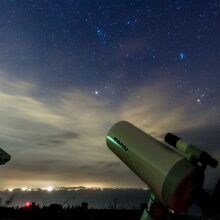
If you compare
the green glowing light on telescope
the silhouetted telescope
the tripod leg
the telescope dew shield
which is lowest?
the tripod leg

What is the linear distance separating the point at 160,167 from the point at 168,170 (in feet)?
0.38

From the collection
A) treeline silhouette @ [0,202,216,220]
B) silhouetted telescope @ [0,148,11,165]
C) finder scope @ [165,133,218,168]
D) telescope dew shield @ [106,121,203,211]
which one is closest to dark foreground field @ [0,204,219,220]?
treeline silhouette @ [0,202,216,220]

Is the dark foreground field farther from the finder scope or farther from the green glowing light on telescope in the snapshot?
the finder scope

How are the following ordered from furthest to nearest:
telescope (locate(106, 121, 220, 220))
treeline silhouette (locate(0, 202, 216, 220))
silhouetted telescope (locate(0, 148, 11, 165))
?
treeline silhouette (locate(0, 202, 216, 220)) → silhouetted telescope (locate(0, 148, 11, 165)) → telescope (locate(106, 121, 220, 220))

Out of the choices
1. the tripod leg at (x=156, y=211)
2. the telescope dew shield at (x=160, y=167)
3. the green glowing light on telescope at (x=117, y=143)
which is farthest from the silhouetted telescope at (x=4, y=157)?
the tripod leg at (x=156, y=211)

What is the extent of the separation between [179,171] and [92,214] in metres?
13.1

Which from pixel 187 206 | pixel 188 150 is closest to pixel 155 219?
pixel 187 206

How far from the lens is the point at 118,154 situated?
455cm

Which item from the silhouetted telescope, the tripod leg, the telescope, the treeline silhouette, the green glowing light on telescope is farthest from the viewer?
the treeline silhouette

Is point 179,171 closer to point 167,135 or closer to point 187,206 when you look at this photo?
point 187,206

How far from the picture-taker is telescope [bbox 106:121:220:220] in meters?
3.23

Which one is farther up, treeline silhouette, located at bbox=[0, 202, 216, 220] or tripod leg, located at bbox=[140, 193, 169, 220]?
treeline silhouette, located at bbox=[0, 202, 216, 220]

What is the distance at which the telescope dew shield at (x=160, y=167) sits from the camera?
10.6 feet

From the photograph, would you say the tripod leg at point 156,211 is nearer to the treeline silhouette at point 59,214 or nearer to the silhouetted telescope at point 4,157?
the silhouetted telescope at point 4,157
